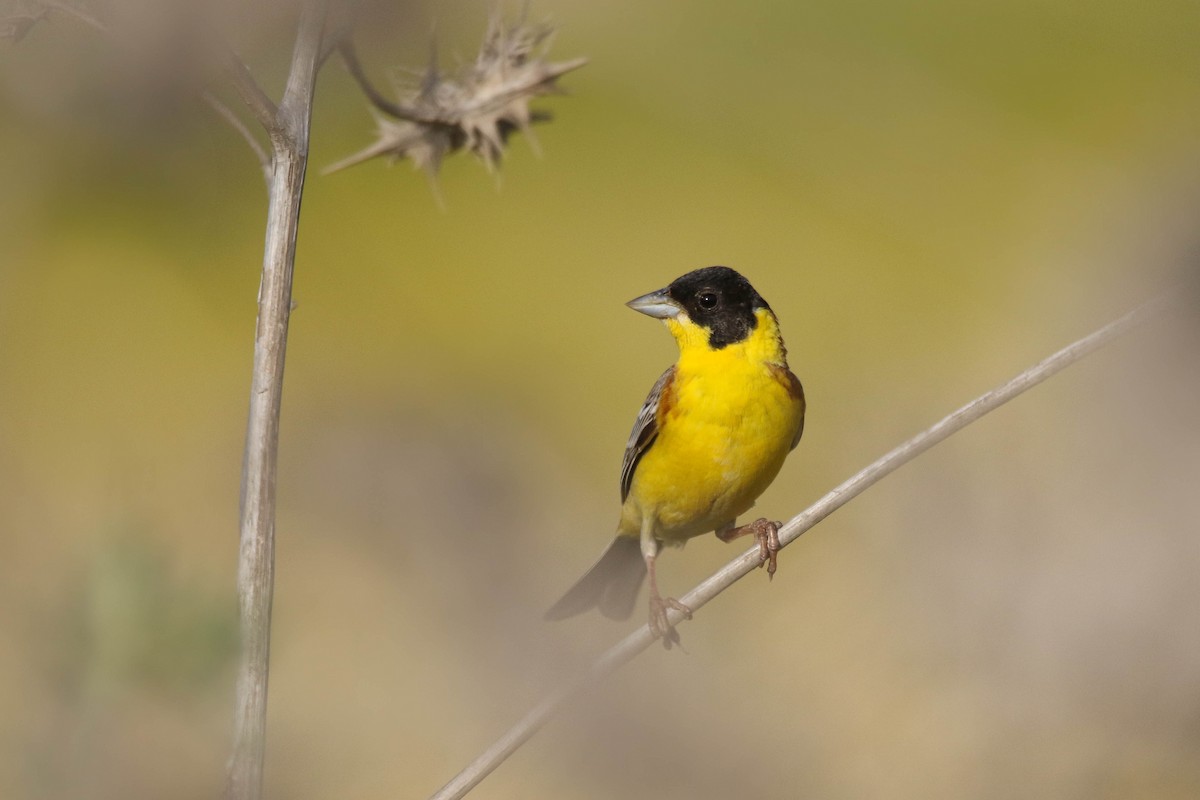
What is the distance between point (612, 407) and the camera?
8922 millimetres

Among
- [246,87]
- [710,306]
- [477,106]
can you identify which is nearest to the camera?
[246,87]

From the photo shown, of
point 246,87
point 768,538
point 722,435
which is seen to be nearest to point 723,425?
point 722,435

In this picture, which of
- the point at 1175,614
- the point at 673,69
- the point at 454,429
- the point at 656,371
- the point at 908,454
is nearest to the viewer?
the point at 908,454

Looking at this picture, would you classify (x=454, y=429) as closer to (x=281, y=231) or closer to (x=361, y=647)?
(x=361, y=647)

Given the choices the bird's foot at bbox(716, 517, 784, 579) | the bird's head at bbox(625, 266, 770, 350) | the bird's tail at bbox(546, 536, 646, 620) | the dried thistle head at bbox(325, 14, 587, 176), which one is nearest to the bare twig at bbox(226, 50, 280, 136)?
the dried thistle head at bbox(325, 14, 587, 176)

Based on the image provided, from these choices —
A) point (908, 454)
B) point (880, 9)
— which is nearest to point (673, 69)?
point (880, 9)

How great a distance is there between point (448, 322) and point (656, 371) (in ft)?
5.40

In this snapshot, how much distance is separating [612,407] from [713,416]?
536cm

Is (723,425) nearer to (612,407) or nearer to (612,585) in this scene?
(612,585)

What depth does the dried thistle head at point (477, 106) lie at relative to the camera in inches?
89.1

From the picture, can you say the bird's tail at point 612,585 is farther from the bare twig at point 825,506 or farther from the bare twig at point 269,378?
the bare twig at point 269,378

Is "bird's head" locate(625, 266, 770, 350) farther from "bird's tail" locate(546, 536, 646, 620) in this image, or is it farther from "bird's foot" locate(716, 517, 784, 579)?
"bird's tail" locate(546, 536, 646, 620)

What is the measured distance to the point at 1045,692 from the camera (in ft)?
17.0

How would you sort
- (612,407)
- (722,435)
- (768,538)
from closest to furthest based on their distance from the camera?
1. (768,538)
2. (722,435)
3. (612,407)
